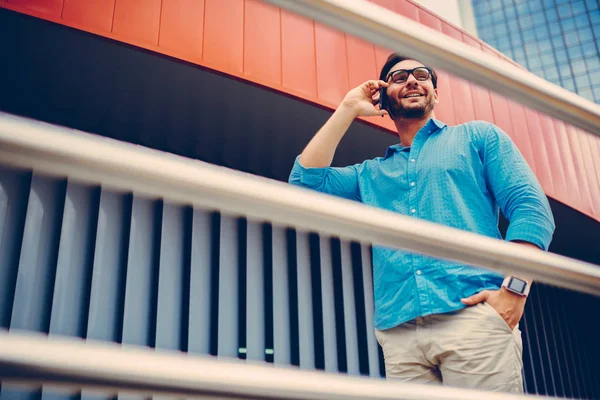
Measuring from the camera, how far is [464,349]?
1.24m

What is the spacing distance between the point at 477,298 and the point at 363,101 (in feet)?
2.16

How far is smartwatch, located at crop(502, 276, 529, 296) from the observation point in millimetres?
1204

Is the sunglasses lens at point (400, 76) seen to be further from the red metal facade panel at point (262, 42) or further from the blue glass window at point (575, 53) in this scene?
the blue glass window at point (575, 53)

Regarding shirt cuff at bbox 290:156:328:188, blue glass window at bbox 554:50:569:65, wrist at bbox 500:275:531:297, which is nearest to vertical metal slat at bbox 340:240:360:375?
shirt cuff at bbox 290:156:328:188

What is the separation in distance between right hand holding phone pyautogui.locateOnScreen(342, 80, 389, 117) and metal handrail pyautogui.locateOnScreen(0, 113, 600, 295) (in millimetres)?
1043

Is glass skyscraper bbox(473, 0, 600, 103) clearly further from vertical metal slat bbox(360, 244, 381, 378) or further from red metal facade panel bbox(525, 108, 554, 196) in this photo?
vertical metal slat bbox(360, 244, 381, 378)

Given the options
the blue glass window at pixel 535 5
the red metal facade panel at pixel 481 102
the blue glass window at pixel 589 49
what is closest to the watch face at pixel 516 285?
the red metal facade panel at pixel 481 102

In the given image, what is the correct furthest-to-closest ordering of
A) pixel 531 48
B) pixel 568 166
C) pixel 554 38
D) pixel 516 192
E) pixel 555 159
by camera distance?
pixel 531 48, pixel 554 38, pixel 568 166, pixel 555 159, pixel 516 192

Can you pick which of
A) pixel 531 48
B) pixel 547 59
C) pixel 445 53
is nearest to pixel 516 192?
pixel 445 53

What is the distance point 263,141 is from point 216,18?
0.98m

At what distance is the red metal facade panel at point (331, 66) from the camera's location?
121 inches

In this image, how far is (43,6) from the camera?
7.79 feet

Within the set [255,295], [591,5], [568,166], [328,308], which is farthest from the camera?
[591,5]

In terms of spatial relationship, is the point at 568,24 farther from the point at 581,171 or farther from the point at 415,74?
the point at 415,74
